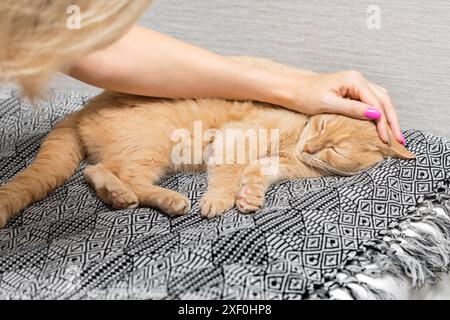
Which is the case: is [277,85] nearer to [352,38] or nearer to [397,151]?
[397,151]

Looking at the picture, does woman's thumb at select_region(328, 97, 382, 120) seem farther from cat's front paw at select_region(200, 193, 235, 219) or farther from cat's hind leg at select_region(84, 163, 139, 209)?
cat's hind leg at select_region(84, 163, 139, 209)

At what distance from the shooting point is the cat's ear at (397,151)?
1419 millimetres

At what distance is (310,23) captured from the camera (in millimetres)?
1802

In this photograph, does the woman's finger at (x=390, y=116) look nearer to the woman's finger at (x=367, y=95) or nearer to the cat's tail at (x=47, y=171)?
the woman's finger at (x=367, y=95)

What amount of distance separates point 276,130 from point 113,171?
0.41m

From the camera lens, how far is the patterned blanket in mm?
1036

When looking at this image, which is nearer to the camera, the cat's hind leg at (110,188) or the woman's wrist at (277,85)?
the cat's hind leg at (110,188)

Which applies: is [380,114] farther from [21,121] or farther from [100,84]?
[21,121]

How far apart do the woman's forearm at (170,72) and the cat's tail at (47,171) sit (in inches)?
6.3

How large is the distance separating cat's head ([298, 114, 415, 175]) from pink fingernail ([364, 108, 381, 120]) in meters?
0.03

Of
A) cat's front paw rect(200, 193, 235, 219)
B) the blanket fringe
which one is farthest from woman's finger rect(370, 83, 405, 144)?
cat's front paw rect(200, 193, 235, 219)

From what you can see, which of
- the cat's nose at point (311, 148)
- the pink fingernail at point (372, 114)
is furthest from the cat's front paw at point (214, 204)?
the pink fingernail at point (372, 114)

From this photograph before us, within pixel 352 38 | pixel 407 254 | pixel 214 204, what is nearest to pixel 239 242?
pixel 214 204
